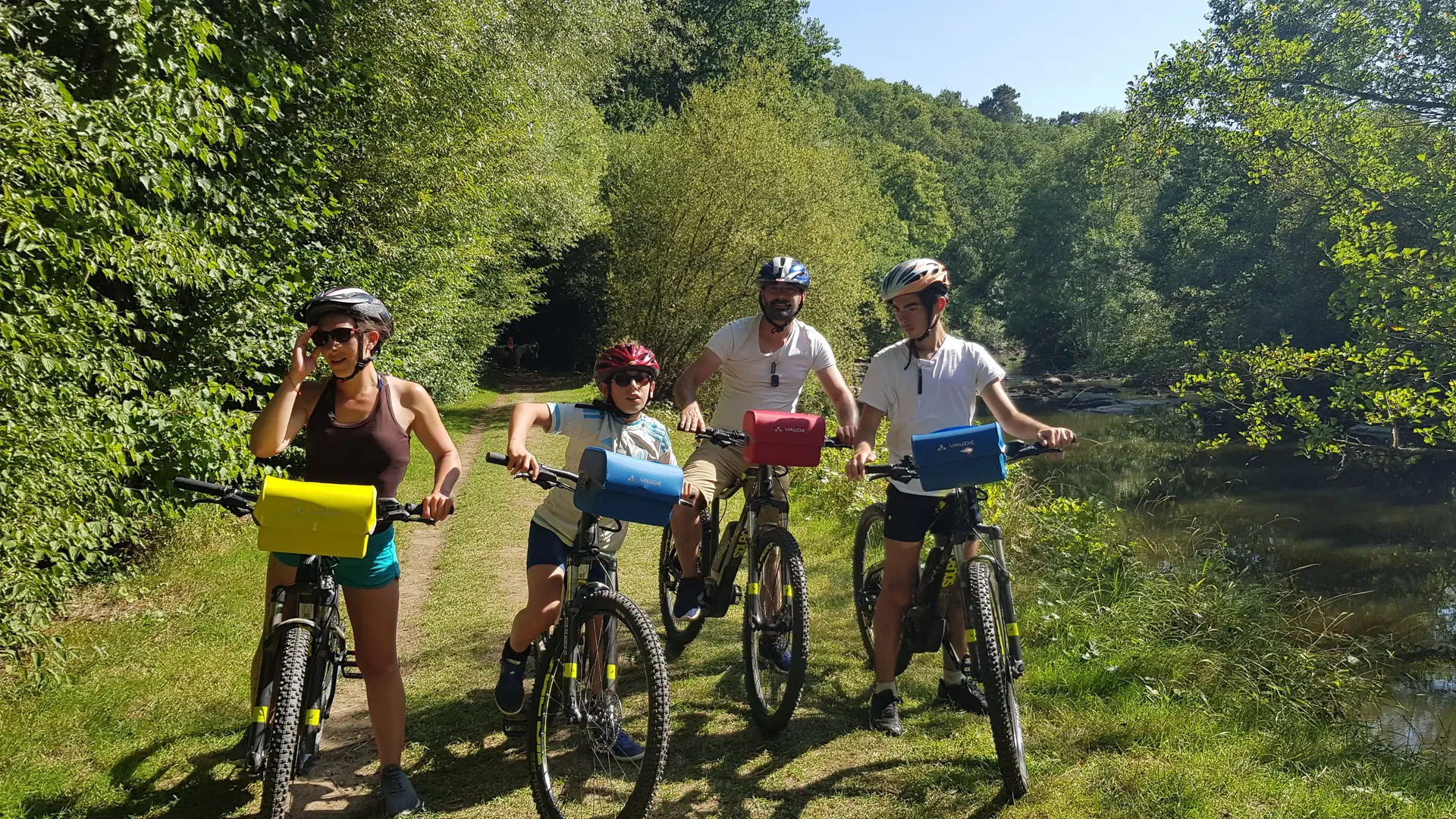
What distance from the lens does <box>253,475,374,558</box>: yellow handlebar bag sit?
2904 millimetres

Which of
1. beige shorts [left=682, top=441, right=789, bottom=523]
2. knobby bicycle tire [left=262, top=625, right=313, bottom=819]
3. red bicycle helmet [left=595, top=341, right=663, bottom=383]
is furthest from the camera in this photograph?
beige shorts [left=682, top=441, right=789, bottom=523]

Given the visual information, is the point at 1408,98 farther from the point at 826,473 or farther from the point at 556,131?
the point at 556,131

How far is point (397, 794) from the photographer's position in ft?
11.7

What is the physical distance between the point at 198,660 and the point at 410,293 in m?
7.29

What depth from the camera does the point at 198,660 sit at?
215 inches

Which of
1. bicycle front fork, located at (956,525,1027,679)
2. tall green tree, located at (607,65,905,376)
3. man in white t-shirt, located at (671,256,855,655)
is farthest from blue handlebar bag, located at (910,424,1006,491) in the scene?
tall green tree, located at (607,65,905,376)

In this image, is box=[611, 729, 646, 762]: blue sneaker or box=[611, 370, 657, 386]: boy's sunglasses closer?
box=[611, 729, 646, 762]: blue sneaker

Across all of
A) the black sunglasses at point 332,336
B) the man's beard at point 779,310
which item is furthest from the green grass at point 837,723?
the man's beard at point 779,310

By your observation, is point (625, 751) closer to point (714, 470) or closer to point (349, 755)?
point (349, 755)

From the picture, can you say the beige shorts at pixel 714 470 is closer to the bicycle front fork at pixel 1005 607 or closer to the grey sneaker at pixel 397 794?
the bicycle front fork at pixel 1005 607

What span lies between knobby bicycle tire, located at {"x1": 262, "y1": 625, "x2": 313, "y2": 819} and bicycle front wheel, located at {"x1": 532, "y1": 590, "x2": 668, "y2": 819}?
832mm

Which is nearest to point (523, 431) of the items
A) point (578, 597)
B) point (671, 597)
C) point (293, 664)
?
point (578, 597)

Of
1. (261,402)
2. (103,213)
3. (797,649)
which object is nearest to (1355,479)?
(797,649)

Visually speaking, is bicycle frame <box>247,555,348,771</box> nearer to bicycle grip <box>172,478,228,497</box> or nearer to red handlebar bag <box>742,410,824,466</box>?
bicycle grip <box>172,478,228,497</box>
